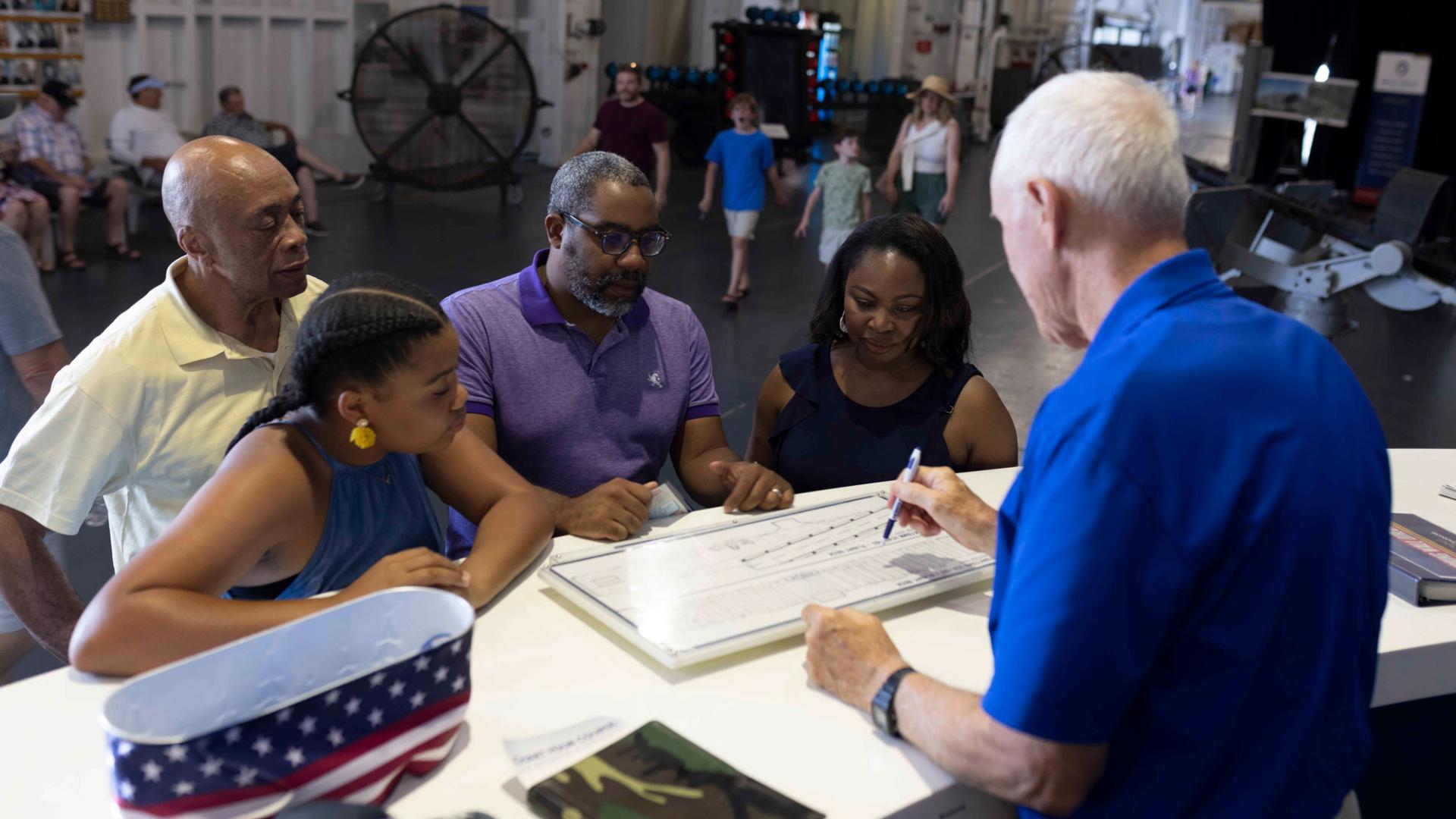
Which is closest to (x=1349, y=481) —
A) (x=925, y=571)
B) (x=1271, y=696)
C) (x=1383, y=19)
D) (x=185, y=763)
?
(x=1271, y=696)

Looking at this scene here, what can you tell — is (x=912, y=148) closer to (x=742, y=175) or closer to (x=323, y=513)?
(x=742, y=175)

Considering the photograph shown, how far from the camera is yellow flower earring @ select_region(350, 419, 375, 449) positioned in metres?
1.62

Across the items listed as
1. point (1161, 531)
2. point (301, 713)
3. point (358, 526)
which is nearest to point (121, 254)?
point (358, 526)

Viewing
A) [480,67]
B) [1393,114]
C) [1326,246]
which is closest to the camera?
[1326,246]

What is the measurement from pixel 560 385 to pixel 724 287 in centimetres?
581

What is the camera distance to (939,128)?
8.47 metres

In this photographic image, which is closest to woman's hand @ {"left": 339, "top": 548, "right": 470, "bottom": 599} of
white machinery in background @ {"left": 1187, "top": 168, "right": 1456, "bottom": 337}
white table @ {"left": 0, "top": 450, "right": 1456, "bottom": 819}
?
white table @ {"left": 0, "top": 450, "right": 1456, "bottom": 819}

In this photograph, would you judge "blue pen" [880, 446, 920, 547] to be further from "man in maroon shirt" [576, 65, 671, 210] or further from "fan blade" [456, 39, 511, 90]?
"fan blade" [456, 39, 511, 90]

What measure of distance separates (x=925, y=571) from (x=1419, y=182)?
7.92 meters

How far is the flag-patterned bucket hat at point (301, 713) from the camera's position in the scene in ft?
3.69

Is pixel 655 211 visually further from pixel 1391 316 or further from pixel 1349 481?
pixel 1391 316

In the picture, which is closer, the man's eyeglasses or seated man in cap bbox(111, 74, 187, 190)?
the man's eyeglasses

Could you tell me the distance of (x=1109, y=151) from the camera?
1.20 metres

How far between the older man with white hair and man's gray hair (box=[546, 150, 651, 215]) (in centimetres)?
125
